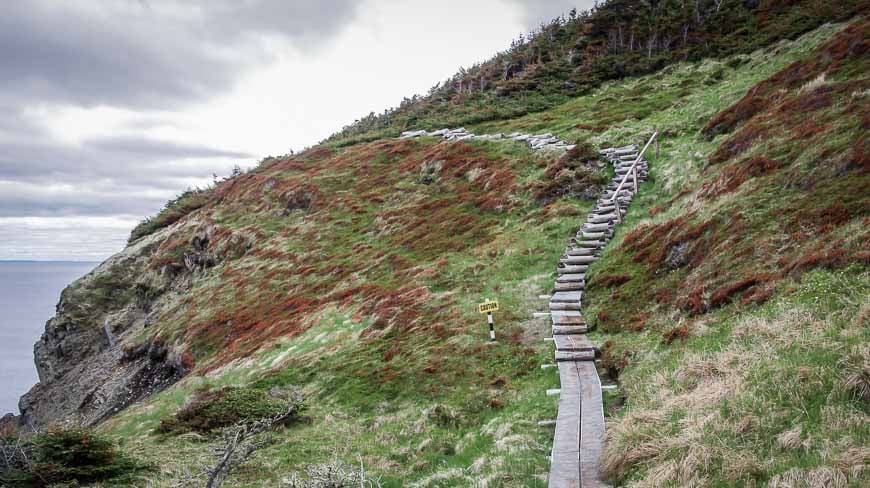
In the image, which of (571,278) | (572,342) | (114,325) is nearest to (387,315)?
(571,278)

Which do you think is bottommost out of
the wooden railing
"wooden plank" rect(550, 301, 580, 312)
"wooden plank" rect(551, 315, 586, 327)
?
"wooden plank" rect(551, 315, 586, 327)

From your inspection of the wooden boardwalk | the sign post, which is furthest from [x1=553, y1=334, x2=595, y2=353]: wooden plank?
the sign post

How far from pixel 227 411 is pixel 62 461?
655 centimetres

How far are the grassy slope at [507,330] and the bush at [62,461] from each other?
1.24 m

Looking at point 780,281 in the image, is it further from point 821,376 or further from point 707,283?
point 821,376

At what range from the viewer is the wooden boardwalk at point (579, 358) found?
31.3 feet

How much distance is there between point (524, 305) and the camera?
21.0 metres

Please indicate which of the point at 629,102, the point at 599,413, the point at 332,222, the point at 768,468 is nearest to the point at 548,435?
the point at 599,413

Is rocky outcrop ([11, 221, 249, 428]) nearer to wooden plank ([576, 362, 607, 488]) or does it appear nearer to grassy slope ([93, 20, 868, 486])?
grassy slope ([93, 20, 868, 486])

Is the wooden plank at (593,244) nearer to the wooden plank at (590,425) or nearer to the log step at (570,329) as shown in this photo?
the log step at (570,329)

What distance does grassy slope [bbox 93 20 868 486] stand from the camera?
8.14m

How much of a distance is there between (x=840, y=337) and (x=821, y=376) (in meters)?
1.23

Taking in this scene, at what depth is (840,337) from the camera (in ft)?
28.0

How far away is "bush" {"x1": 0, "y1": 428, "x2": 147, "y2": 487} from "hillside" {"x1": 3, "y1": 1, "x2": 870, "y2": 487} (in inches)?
36.1
